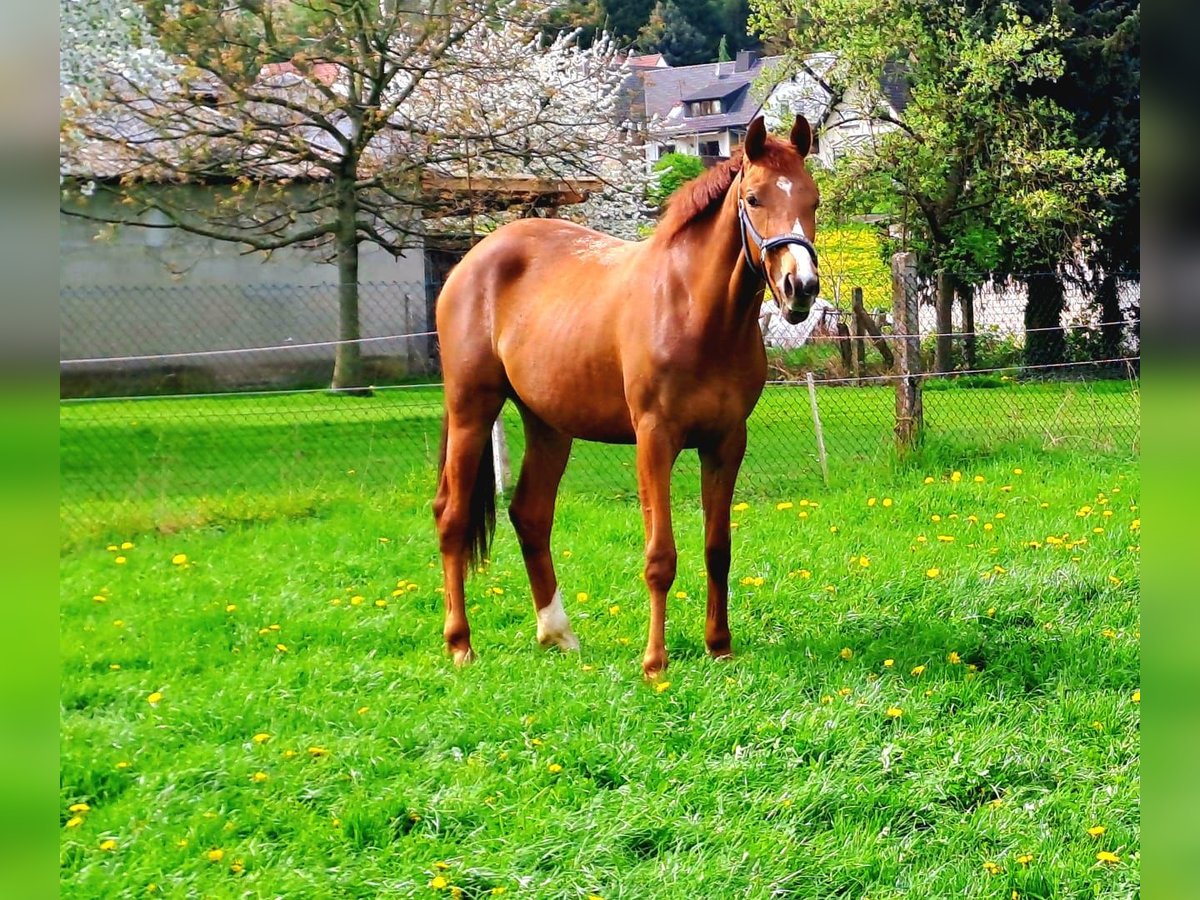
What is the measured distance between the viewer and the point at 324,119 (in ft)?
52.1

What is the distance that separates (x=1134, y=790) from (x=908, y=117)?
1632 centimetres

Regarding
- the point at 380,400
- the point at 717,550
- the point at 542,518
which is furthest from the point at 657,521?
the point at 380,400

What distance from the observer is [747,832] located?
310 cm

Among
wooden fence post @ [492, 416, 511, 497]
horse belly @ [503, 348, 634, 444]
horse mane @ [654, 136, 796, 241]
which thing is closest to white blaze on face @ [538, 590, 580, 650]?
horse belly @ [503, 348, 634, 444]

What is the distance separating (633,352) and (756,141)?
986mm

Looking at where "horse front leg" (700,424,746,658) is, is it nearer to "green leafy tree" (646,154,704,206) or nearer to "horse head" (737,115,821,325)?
"horse head" (737,115,821,325)

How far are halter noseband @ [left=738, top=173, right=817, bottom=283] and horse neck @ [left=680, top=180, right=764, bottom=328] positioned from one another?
0.05 m

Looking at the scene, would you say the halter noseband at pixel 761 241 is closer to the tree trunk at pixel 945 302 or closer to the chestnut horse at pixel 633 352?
the chestnut horse at pixel 633 352

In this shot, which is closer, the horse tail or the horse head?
the horse head

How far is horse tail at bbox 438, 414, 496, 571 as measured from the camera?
524 centimetres

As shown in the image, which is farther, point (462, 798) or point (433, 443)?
point (433, 443)

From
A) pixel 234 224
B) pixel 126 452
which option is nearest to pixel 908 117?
pixel 234 224

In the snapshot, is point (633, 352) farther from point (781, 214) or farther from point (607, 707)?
point (607, 707)
